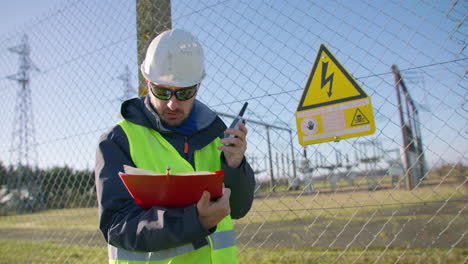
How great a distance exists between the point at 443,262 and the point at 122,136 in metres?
3.15

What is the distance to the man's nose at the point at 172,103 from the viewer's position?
147 cm

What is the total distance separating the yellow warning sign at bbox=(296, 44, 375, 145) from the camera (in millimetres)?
2121

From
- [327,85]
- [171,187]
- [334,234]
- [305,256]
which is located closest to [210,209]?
[171,187]

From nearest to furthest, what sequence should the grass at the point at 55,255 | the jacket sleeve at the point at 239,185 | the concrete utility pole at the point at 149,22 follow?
the jacket sleeve at the point at 239,185
the concrete utility pole at the point at 149,22
the grass at the point at 55,255

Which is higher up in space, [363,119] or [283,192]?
[363,119]

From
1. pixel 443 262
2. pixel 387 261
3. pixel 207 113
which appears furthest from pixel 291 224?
pixel 207 113

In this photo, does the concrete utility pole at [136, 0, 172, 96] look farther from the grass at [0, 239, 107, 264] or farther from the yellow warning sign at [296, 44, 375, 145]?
the grass at [0, 239, 107, 264]

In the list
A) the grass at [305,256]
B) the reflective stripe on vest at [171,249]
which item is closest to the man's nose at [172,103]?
the reflective stripe on vest at [171,249]

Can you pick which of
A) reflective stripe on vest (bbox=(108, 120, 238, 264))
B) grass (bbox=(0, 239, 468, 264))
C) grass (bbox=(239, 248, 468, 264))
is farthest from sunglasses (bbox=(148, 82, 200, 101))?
grass (bbox=(239, 248, 468, 264))

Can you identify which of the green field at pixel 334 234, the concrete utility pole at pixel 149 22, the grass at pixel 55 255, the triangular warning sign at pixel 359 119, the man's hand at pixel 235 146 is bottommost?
the grass at pixel 55 255

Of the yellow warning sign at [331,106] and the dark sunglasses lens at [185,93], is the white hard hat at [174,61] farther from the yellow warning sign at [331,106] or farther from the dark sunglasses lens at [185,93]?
the yellow warning sign at [331,106]

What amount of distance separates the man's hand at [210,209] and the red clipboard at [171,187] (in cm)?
2

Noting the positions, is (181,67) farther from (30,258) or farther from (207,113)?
(30,258)

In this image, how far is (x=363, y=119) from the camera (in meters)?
2.10
